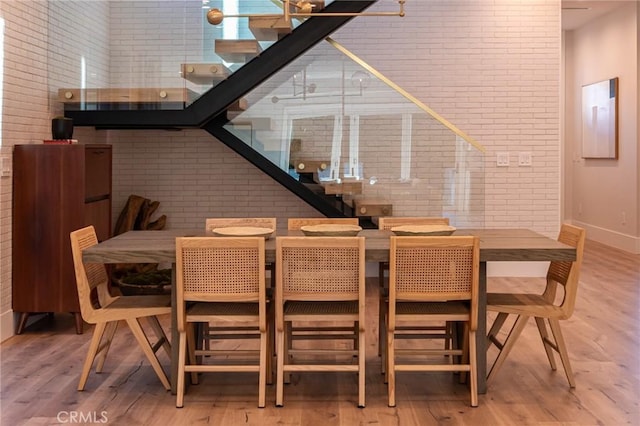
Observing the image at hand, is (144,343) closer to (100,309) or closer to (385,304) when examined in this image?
(100,309)

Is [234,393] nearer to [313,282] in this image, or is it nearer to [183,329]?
[183,329]

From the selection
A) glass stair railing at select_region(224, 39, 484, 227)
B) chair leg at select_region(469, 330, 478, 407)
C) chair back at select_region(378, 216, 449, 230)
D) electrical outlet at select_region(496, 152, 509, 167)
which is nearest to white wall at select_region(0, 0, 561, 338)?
electrical outlet at select_region(496, 152, 509, 167)

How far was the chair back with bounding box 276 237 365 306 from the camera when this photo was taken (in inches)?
138

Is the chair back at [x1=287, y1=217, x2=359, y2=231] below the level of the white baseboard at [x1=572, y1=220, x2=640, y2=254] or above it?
above

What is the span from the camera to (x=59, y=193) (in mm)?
5262

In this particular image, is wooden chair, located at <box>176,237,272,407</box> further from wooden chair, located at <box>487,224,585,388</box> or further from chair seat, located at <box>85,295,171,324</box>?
wooden chair, located at <box>487,224,585,388</box>

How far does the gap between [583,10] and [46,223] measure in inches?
301

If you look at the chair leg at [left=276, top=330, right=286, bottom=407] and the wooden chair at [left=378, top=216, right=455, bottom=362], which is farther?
the wooden chair at [left=378, top=216, right=455, bottom=362]

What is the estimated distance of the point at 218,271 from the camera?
3559 mm

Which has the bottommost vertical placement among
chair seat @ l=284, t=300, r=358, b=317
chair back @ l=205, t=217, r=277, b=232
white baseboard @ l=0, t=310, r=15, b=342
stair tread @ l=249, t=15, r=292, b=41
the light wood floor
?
the light wood floor

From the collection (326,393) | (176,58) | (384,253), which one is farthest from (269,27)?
→ (326,393)

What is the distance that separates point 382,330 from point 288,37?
9.22 feet

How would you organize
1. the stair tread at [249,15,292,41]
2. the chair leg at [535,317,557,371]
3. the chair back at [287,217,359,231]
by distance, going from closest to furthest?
1. the chair leg at [535,317,557,371]
2. the chair back at [287,217,359,231]
3. the stair tread at [249,15,292,41]

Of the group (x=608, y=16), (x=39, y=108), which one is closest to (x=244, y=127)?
(x=39, y=108)
